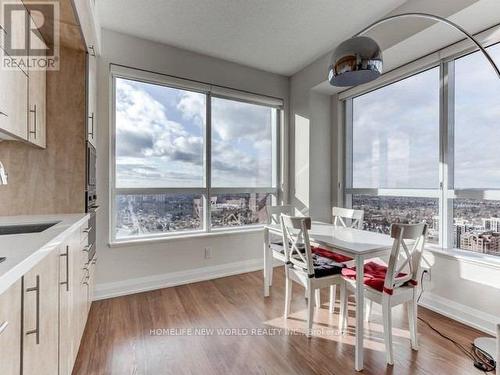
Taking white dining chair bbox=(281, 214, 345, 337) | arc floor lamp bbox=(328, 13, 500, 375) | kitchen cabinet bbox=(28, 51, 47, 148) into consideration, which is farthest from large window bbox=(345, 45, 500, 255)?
kitchen cabinet bbox=(28, 51, 47, 148)

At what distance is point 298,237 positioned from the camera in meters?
2.05

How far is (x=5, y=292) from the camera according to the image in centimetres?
71

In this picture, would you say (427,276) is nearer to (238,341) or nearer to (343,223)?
(343,223)

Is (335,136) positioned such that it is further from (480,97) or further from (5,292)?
(5,292)

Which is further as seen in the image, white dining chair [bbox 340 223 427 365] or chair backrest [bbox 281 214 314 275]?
chair backrest [bbox 281 214 314 275]

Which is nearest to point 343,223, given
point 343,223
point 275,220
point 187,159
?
point 343,223

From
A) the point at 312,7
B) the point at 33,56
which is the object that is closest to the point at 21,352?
the point at 33,56

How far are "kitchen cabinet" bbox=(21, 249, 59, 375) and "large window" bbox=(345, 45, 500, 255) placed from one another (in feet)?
9.79

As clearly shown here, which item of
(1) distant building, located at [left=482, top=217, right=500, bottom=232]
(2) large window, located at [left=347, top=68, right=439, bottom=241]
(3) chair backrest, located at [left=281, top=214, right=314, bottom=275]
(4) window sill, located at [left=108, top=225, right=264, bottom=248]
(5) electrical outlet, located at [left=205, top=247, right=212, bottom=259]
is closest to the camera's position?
(3) chair backrest, located at [left=281, top=214, right=314, bottom=275]

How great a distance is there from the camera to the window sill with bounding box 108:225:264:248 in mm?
2697

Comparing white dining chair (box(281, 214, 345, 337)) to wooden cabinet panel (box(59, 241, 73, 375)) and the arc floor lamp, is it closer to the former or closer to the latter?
the arc floor lamp

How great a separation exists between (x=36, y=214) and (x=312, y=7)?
9.31ft
